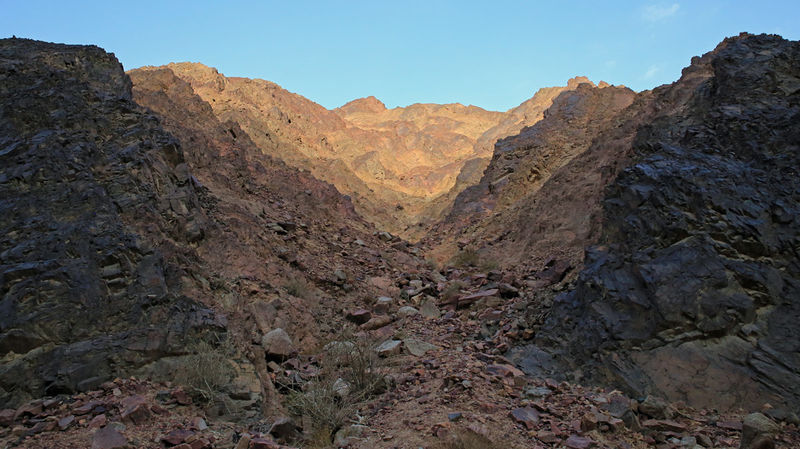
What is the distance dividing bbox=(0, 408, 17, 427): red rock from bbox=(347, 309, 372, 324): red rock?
5563mm

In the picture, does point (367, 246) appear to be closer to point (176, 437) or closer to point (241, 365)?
point (241, 365)

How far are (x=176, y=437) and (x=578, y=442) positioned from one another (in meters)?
3.69

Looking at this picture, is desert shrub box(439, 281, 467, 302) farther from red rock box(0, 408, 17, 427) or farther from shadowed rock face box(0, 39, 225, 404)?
red rock box(0, 408, 17, 427)

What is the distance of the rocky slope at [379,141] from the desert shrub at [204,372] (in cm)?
1666

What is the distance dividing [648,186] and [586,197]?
20.1 ft

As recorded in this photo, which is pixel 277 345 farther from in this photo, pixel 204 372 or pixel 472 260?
pixel 472 260

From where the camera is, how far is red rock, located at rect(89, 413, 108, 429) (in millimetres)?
4879

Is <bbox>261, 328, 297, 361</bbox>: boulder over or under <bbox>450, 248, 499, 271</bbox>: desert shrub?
under

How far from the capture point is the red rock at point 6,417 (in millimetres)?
4926

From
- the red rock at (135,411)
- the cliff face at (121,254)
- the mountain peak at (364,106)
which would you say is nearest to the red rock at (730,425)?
the cliff face at (121,254)

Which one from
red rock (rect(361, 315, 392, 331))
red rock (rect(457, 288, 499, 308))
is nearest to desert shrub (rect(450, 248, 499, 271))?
red rock (rect(457, 288, 499, 308))

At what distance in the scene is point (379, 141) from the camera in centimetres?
4050

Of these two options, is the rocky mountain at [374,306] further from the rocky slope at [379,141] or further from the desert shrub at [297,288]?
the rocky slope at [379,141]

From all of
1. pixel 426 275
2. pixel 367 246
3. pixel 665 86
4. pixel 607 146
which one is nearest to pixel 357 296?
pixel 426 275
